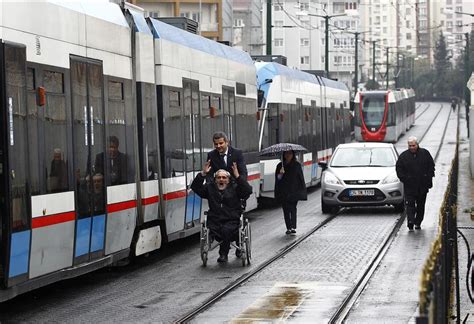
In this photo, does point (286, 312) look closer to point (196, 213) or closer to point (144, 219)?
point (144, 219)

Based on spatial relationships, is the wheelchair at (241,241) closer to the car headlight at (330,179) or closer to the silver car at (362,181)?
the silver car at (362,181)

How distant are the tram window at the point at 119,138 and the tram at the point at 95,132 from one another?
20mm

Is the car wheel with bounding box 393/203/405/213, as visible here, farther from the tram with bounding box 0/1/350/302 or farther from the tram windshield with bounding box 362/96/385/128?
the tram windshield with bounding box 362/96/385/128

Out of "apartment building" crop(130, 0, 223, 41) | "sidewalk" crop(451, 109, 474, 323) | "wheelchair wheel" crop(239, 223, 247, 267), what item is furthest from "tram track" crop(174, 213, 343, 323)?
"apartment building" crop(130, 0, 223, 41)

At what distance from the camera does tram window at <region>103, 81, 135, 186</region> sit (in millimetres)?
15617

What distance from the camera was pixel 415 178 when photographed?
78.6 ft

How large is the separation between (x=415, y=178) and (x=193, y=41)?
545cm

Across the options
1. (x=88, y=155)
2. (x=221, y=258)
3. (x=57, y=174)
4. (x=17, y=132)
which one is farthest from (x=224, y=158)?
(x=17, y=132)

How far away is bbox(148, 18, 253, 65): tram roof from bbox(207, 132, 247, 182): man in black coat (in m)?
1.68

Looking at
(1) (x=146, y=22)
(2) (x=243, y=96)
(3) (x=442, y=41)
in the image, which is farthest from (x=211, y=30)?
(3) (x=442, y=41)

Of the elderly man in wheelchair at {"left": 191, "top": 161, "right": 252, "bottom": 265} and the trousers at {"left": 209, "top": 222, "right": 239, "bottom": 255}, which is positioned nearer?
the elderly man in wheelchair at {"left": 191, "top": 161, "right": 252, "bottom": 265}

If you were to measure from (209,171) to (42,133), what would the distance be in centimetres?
511

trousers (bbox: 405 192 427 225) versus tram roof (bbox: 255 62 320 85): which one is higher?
tram roof (bbox: 255 62 320 85)

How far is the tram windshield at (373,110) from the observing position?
76.6m
